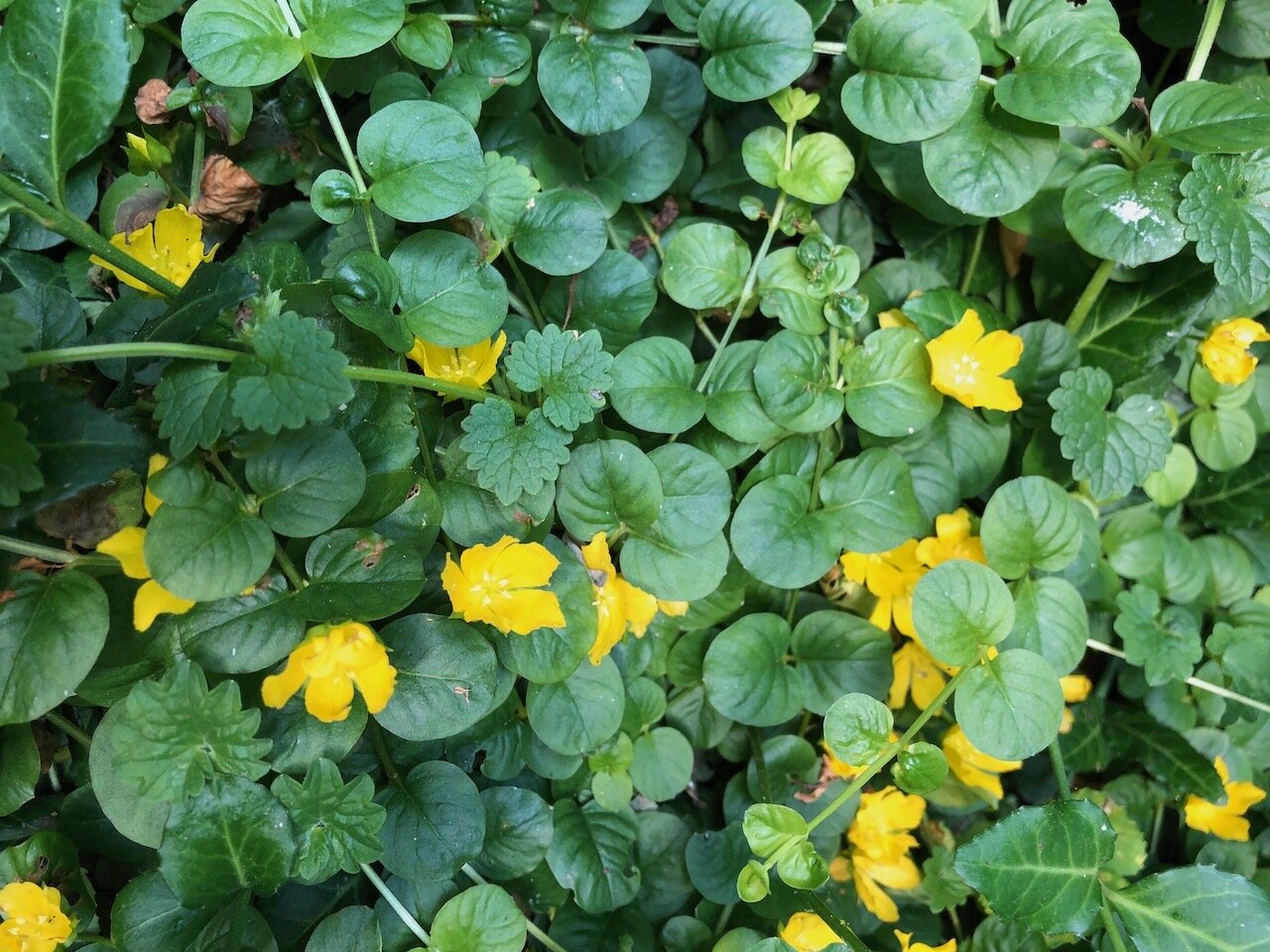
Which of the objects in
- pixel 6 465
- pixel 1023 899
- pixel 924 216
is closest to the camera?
pixel 6 465

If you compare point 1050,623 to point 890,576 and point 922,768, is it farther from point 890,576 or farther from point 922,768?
point 922,768

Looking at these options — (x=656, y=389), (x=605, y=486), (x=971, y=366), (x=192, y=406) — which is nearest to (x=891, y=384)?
(x=971, y=366)

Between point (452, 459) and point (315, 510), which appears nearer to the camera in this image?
point (315, 510)

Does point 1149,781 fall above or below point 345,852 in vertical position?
below

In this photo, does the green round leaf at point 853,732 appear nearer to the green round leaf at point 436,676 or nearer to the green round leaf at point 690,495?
the green round leaf at point 690,495

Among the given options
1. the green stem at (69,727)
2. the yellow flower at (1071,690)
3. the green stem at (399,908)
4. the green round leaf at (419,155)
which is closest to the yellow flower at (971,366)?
the yellow flower at (1071,690)

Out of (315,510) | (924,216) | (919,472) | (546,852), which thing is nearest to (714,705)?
(546,852)

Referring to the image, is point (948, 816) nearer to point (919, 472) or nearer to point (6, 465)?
point (919, 472)

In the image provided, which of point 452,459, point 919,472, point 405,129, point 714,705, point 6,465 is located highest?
point 405,129
